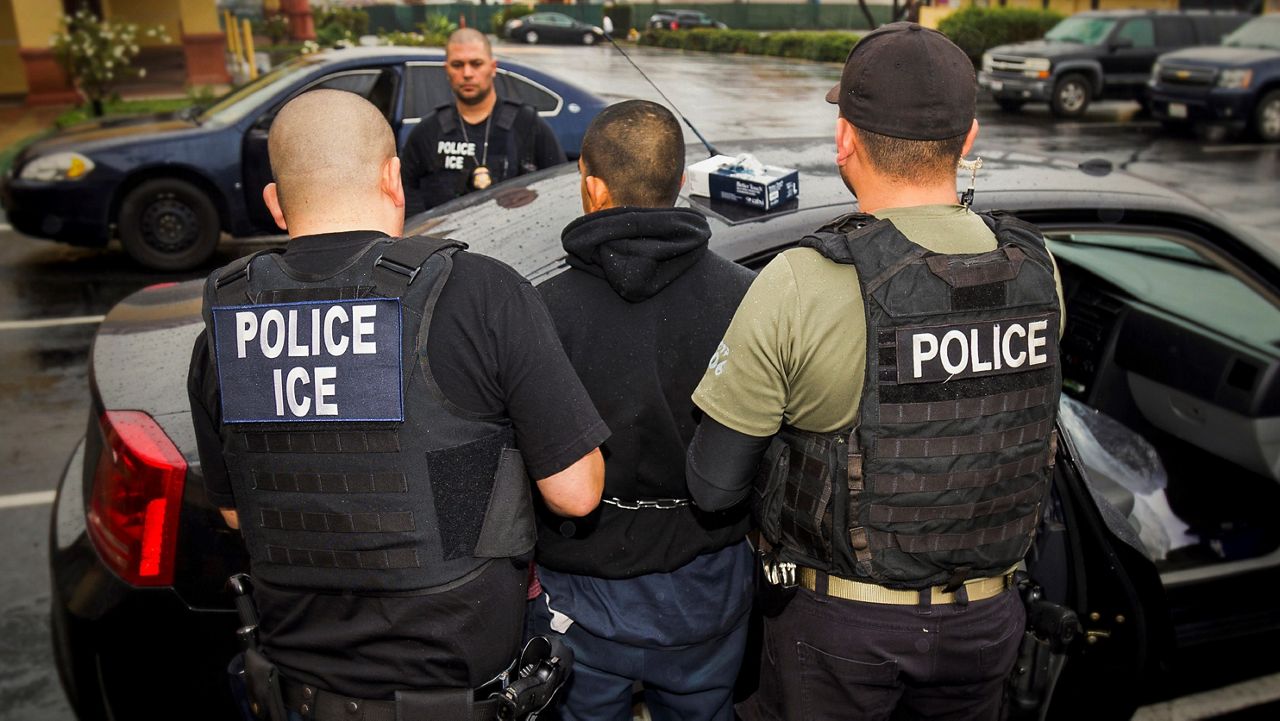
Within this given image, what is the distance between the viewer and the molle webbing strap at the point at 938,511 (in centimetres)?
198

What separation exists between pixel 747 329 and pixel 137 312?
211 cm

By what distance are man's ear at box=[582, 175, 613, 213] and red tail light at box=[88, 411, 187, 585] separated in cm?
108

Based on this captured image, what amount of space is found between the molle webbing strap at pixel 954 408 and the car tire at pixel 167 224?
7.23 m

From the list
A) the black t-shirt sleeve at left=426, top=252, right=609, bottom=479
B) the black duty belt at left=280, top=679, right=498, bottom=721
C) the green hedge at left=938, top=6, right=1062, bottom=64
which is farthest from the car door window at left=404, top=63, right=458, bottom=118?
the green hedge at left=938, top=6, right=1062, bottom=64

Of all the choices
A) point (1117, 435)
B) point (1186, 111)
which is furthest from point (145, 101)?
point (1117, 435)

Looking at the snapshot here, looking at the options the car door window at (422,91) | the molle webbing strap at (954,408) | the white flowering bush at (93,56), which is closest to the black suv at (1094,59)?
the car door window at (422,91)

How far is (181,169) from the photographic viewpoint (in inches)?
313

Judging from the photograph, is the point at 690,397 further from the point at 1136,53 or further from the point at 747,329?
the point at 1136,53

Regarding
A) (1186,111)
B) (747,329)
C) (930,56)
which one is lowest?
(1186,111)

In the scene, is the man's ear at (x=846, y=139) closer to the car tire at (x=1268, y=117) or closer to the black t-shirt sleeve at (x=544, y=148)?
the black t-shirt sleeve at (x=544, y=148)

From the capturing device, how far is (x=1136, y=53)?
18328 mm

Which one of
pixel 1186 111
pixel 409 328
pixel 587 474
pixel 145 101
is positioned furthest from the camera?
pixel 145 101

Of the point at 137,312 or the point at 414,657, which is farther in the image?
the point at 137,312

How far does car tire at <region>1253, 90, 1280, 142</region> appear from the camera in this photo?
1543 cm
